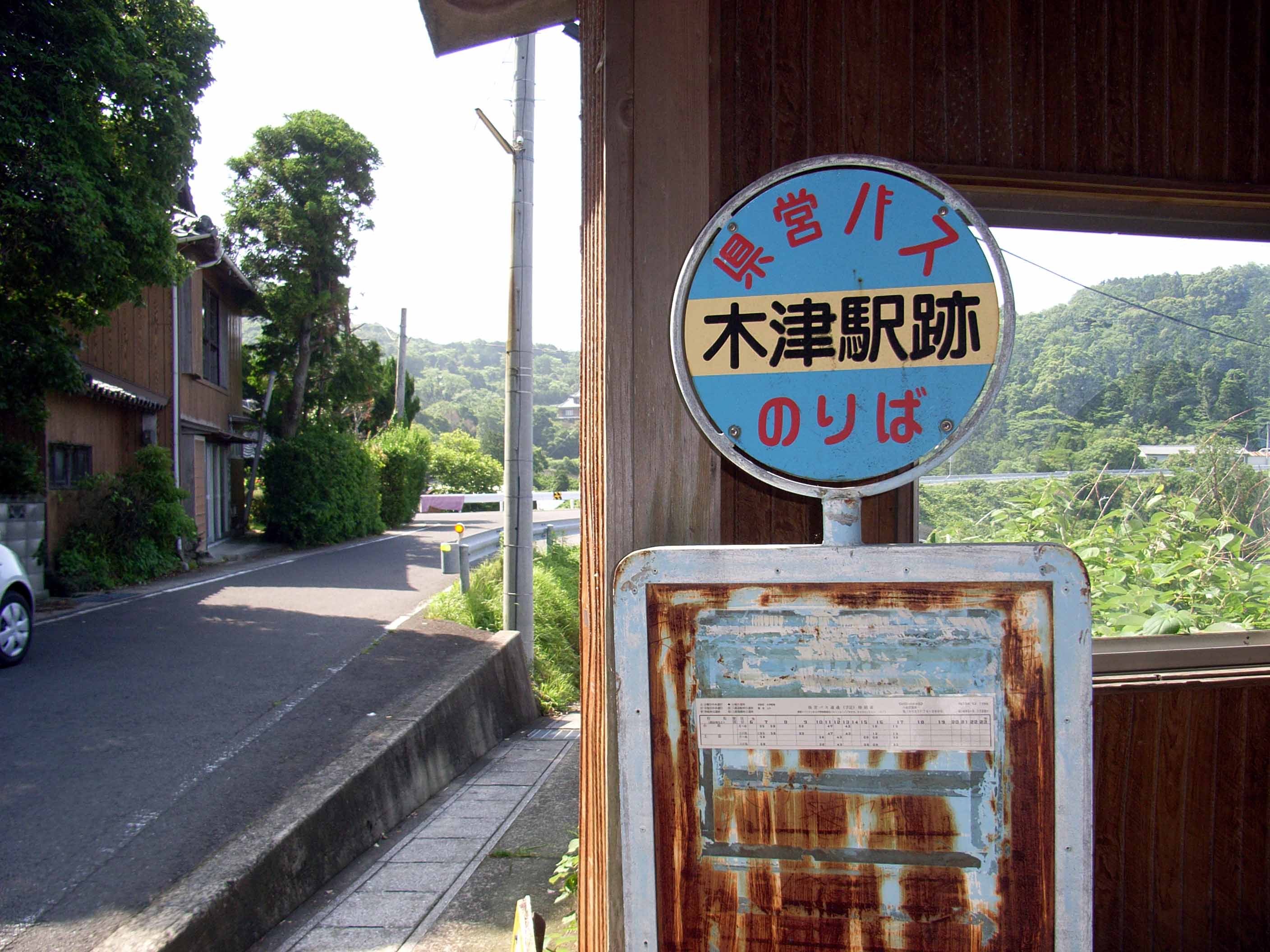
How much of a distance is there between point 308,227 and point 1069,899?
23.2 metres

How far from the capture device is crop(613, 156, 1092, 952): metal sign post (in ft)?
4.93

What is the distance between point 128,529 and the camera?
13.8 metres

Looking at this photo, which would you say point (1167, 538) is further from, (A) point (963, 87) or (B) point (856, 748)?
(B) point (856, 748)

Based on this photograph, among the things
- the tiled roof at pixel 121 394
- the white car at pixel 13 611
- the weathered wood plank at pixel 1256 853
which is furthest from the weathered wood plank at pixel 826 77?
the tiled roof at pixel 121 394

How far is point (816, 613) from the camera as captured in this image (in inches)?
60.6

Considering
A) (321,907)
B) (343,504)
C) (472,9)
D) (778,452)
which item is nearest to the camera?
(778,452)

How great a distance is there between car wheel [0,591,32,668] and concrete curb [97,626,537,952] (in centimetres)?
407

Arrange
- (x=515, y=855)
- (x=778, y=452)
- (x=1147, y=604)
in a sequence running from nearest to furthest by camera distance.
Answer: (x=778, y=452), (x=1147, y=604), (x=515, y=855)

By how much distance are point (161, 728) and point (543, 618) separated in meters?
4.37

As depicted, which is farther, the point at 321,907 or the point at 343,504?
the point at 343,504

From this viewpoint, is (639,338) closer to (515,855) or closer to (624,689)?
(624,689)

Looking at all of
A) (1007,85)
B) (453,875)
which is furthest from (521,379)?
(1007,85)

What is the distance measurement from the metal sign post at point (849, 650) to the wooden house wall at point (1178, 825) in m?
1.63

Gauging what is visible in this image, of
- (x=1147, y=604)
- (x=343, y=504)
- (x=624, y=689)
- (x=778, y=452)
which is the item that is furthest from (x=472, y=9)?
(x=343, y=504)
